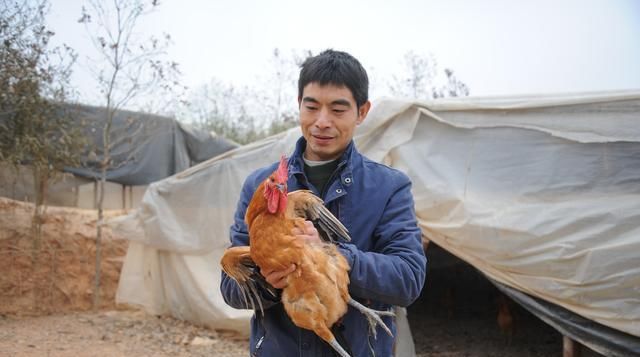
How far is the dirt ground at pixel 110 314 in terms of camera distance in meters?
5.60

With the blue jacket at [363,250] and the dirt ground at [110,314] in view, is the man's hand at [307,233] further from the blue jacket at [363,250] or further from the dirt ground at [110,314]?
the dirt ground at [110,314]

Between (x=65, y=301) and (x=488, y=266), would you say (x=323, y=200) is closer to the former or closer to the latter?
(x=488, y=266)

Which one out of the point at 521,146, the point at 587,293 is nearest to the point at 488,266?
the point at 587,293

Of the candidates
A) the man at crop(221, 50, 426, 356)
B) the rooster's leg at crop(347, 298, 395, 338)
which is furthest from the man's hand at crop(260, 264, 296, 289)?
the rooster's leg at crop(347, 298, 395, 338)

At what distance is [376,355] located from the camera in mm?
1765

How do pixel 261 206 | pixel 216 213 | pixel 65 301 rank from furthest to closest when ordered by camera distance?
pixel 65 301 < pixel 216 213 < pixel 261 206

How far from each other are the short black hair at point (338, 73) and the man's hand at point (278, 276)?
2.29 feet

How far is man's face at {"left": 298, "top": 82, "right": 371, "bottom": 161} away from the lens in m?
1.82

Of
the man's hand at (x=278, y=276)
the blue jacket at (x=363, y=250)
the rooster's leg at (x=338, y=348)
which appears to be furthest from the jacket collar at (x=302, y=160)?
the rooster's leg at (x=338, y=348)

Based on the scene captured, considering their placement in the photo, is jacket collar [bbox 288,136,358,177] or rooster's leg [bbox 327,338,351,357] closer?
rooster's leg [bbox 327,338,351,357]

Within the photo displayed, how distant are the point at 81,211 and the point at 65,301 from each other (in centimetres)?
162

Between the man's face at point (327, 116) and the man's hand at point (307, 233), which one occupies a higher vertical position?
the man's face at point (327, 116)

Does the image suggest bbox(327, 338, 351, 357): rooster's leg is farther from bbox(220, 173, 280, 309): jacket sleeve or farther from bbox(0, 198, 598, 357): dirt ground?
bbox(0, 198, 598, 357): dirt ground

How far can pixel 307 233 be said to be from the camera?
1.68 metres
